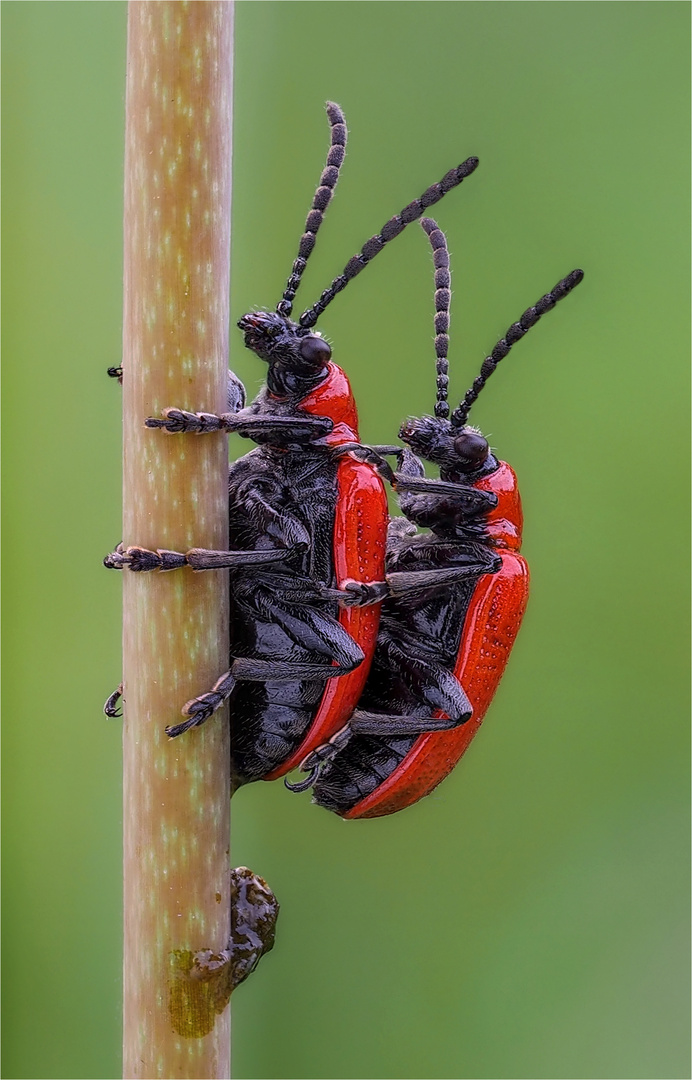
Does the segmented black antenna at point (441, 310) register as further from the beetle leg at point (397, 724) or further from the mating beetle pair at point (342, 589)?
the beetle leg at point (397, 724)

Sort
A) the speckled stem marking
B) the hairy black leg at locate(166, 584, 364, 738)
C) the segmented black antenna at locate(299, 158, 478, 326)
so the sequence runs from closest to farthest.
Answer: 1. the speckled stem marking
2. the hairy black leg at locate(166, 584, 364, 738)
3. the segmented black antenna at locate(299, 158, 478, 326)

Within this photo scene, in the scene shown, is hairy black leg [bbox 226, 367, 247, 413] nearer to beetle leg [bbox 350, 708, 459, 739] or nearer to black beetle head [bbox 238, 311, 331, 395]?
black beetle head [bbox 238, 311, 331, 395]

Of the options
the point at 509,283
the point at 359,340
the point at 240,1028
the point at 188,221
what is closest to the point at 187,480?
the point at 188,221

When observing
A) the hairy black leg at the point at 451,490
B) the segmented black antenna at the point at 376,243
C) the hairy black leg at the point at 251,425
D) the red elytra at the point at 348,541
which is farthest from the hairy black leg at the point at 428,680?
the segmented black antenna at the point at 376,243

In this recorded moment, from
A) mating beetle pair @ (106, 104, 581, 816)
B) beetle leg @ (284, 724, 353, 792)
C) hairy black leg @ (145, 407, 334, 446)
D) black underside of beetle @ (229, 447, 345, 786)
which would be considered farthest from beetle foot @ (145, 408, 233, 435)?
beetle leg @ (284, 724, 353, 792)

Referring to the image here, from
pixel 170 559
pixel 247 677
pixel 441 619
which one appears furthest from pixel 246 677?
pixel 441 619

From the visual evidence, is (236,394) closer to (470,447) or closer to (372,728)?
(470,447)

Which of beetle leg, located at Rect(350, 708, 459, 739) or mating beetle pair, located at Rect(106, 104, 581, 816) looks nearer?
mating beetle pair, located at Rect(106, 104, 581, 816)
